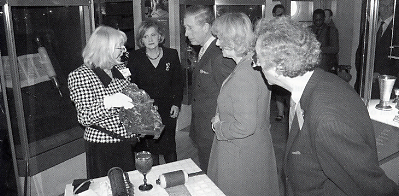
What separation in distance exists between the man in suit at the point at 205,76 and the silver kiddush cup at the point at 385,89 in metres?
1.58

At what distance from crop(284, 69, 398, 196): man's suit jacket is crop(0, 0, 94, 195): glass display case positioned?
80.7 inches

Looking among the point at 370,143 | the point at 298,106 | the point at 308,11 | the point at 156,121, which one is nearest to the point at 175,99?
the point at 156,121

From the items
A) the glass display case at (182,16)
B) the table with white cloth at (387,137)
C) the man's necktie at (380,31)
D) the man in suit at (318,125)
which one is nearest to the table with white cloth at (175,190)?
the man in suit at (318,125)

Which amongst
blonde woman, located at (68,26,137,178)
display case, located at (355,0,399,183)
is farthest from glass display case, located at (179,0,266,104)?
blonde woman, located at (68,26,137,178)

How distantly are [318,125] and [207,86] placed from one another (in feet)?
4.69

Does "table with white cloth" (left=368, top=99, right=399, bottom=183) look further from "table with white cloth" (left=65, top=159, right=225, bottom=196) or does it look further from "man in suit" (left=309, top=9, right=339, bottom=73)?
"man in suit" (left=309, top=9, right=339, bottom=73)

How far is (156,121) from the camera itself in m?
2.51

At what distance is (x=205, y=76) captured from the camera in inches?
108

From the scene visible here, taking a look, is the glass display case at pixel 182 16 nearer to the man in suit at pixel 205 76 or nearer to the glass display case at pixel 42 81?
the glass display case at pixel 42 81

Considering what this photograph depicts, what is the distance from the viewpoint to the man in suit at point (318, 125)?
1.36 metres

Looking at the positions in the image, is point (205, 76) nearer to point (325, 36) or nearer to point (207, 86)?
point (207, 86)

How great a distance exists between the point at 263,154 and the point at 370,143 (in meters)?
0.91

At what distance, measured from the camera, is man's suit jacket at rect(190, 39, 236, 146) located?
264cm

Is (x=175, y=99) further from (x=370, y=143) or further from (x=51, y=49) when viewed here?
(x=370, y=143)
